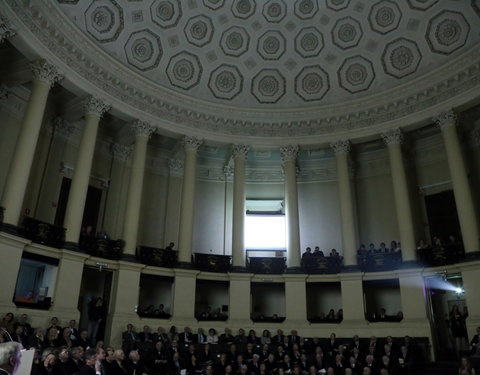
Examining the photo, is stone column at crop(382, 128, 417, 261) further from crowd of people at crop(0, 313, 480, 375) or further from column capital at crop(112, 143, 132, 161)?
column capital at crop(112, 143, 132, 161)

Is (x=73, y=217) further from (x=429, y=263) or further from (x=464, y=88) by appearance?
(x=464, y=88)

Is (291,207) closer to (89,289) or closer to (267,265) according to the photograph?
Result: (267,265)

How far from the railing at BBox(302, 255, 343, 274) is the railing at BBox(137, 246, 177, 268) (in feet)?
18.7

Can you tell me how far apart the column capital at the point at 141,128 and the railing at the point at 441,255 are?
12437 mm

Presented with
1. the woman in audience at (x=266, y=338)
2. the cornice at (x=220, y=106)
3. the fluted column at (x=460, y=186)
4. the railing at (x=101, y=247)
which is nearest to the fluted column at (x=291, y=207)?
the cornice at (x=220, y=106)

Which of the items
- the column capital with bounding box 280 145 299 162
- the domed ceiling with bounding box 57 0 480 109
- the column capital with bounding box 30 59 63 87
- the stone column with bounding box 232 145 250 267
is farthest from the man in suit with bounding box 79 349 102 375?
the column capital with bounding box 280 145 299 162

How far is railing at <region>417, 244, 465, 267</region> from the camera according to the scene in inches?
633

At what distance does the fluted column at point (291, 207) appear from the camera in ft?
61.4

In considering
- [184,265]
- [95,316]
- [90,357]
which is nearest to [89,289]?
[95,316]

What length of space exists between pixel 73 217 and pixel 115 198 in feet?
16.6

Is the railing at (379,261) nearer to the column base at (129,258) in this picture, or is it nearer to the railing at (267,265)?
the railing at (267,265)

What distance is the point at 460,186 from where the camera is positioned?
16.4 meters

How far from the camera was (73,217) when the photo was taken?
15.4 metres

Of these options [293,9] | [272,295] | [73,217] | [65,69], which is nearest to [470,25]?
[293,9]
